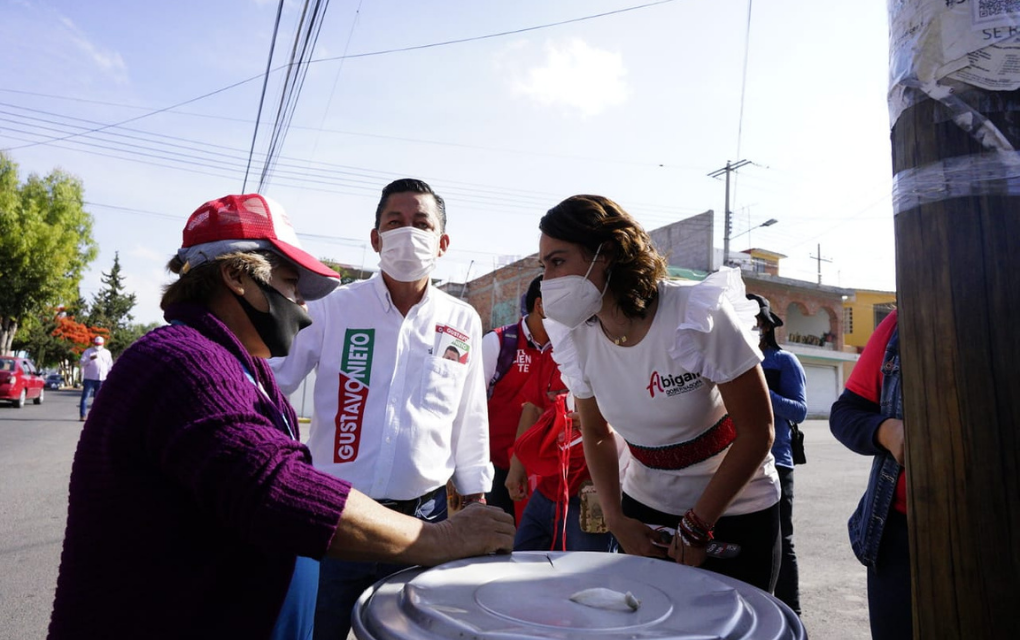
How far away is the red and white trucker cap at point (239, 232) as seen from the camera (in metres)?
1.69

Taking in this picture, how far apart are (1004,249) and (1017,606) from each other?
1.74 feet

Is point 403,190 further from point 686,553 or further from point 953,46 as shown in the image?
point 953,46

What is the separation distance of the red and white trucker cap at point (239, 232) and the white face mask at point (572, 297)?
31.0 inches

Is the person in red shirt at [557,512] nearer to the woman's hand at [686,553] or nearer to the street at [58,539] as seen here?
the woman's hand at [686,553]

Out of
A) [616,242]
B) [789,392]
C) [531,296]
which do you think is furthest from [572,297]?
[789,392]

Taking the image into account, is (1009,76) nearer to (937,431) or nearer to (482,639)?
(937,431)

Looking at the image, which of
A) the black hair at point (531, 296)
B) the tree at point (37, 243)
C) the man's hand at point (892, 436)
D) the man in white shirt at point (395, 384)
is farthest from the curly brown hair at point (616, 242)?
the tree at point (37, 243)

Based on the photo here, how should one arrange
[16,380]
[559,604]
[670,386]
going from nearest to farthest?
1. [559,604]
2. [670,386]
3. [16,380]

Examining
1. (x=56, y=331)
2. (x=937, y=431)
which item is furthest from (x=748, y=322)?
(x=56, y=331)

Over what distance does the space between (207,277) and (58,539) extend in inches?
221

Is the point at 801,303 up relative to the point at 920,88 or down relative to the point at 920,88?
up

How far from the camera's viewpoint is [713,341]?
79.5 inches

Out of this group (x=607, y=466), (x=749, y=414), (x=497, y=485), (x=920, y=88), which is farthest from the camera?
(x=497, y=485)

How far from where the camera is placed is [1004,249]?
1.03 meters
